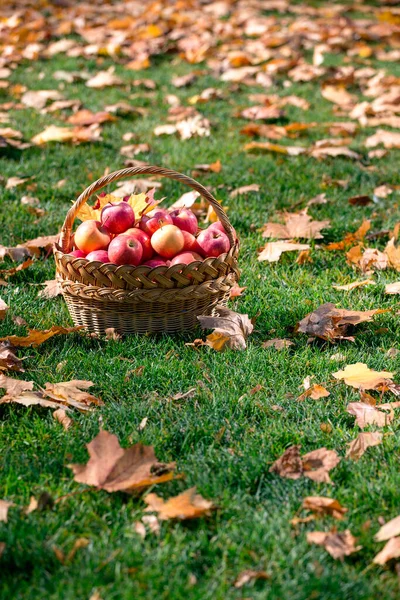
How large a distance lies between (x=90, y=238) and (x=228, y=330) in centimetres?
66

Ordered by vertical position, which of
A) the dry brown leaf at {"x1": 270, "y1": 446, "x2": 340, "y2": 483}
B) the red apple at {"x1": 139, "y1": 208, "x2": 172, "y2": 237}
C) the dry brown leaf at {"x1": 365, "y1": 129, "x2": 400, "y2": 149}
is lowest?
the dry brown leaf at {"x1": 365, "y1": 129, "x2": 400, "y2": 149}

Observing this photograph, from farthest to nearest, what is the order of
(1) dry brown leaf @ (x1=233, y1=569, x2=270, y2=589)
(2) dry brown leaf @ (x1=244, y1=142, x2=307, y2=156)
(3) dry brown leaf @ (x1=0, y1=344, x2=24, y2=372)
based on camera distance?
(2) dry brown leaf @ (x1=244, y1=142, x2=307, y2=156) → (3) dry brown leaf @ (x1=0, y1=344, x2=24, y2=372) → (1) dry brown leaf @ (x1=233, y1=569, x2=270, y2=589)

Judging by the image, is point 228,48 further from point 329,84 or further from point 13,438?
point 13,438

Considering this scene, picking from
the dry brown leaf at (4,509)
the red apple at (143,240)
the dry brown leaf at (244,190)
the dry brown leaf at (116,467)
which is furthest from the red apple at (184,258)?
the dry brown leaf at (244,190)

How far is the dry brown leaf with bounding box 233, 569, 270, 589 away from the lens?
72.6 inches

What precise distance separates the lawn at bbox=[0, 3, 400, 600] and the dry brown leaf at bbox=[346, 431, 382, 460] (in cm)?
3

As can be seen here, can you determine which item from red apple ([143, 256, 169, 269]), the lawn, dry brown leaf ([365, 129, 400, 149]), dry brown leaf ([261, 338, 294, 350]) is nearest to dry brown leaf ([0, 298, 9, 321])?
the lawn

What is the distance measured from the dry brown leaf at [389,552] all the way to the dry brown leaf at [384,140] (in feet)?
12.7

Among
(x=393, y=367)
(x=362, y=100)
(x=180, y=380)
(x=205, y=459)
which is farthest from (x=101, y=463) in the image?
(x=362, y=100)

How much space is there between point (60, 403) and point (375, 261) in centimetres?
Answer: 183

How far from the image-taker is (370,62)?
750 centimetres

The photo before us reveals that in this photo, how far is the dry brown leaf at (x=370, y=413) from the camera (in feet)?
8.14

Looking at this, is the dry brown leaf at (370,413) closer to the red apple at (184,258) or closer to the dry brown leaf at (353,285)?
the red apple at (184,258)

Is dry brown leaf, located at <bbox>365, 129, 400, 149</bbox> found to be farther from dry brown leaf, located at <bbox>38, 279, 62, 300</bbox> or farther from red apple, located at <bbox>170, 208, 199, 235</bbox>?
dry brown leaf, located at <bbox>38, 279, 62, 300</bbox>
